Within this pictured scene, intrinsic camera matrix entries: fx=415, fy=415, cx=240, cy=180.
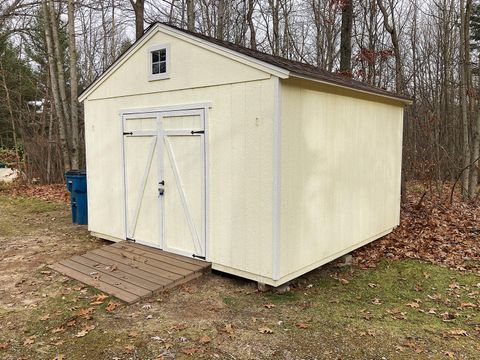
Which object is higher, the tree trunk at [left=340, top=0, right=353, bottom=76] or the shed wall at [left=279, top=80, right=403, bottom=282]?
the tree trunk at [left=340, top=0, right=353, bottom=76]

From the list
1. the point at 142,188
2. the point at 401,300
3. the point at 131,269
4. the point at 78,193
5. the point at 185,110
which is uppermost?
the point at 185,110

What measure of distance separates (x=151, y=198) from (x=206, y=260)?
1.37 meters

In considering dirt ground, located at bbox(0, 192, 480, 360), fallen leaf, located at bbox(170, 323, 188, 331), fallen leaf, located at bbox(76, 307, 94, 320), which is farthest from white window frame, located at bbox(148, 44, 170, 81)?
fallen leaf, located at bbox(170, 323, 188, 331)

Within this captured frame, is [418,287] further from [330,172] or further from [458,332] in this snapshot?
[330,172]

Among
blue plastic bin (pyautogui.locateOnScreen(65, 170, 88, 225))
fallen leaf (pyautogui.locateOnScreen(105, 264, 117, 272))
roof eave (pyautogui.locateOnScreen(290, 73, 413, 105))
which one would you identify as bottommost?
fallen leaf (pyautogui.locateOnScreen(105, 264, 117, 272))

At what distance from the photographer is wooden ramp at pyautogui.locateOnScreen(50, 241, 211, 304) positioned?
4926 mm

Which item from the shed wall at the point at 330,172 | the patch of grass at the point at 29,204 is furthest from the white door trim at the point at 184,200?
the patch of grass at the point at 29,204

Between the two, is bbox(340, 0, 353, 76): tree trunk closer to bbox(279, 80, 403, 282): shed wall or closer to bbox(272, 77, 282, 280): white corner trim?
bbox(279, 80, 403, 282): shed wall

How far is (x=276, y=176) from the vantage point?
473 centimetres

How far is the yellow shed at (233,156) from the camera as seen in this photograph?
488 cm

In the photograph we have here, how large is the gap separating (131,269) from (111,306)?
1.00m

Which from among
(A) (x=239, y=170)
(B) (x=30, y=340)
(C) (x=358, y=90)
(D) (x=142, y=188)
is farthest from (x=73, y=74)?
(B) (x=30, y=340)

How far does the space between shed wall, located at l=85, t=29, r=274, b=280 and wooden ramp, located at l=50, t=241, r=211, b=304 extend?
0.49 meters

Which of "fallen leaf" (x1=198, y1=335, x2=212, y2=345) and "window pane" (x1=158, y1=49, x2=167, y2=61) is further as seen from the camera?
"window pane" (x1=158, y1=49, x2=167, y2=61)
